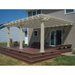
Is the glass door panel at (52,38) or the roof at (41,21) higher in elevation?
the roof at (41,21)

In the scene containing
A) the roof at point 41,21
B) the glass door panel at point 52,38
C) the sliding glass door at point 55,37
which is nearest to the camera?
the roof at point 41,21

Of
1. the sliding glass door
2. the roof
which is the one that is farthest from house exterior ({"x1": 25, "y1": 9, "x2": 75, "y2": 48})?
the roof

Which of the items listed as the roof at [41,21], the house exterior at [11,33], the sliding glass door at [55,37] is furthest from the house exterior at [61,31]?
the house exterior at [11,33]

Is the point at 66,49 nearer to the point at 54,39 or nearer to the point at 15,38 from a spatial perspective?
the point at 54,39

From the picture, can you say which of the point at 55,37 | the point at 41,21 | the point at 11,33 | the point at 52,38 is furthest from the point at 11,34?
the point at 41,21

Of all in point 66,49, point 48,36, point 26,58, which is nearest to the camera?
point 26,58

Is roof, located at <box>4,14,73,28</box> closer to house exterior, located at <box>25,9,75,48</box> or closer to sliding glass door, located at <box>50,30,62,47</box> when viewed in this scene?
house exterior, located at <box>25,9,75,48</box>

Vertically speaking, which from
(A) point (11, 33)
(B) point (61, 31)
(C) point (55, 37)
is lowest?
(C) point (55, 37)

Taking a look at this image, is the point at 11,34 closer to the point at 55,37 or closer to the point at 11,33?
the point at 11,33

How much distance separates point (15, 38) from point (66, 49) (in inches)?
730

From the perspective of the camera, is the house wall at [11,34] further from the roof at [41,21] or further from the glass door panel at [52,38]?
the glass door panel at [52,38]

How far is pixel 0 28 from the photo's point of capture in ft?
70.6

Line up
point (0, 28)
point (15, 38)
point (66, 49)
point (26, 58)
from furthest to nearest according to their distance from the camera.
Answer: point (15, 38) < point (0, 28) < point (66, 49) < point (26, 58)
